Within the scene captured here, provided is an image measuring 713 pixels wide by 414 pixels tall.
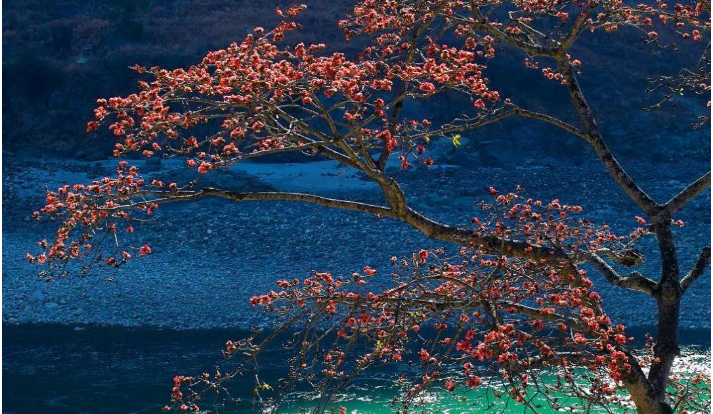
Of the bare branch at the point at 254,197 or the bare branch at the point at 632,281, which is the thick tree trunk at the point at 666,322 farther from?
the bare branch at the point at 254,197

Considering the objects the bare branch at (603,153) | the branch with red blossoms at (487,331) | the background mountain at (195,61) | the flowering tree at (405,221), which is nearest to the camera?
the branch with red blossoms at (487,331)

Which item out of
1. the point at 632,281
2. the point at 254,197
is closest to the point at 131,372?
the point at 254,197

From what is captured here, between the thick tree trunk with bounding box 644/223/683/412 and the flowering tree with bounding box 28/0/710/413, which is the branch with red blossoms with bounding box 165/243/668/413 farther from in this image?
the thick tree trunk with bounding box 644/223/683/412

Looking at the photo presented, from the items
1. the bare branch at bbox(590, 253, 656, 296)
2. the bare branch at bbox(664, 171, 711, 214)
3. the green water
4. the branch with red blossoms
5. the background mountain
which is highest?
the background mountain

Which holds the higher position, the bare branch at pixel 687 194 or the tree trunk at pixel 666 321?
the bare branch at pixel 687 194

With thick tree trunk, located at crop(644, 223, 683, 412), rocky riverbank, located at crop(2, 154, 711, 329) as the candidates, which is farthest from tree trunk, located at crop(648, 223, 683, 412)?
rocky riverbank, located at crop(2, 154, 711, 329)

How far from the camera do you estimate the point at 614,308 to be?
1623 centimetres

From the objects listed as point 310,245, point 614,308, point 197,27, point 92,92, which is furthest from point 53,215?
point 197,27

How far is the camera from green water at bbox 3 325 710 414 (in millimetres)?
11406

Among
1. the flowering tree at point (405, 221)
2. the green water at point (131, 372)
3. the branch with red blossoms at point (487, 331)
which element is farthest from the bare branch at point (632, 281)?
the green water at point (131, 372)

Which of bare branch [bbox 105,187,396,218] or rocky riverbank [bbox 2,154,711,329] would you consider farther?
rocky riverbank [bbox 2,154,711,329]

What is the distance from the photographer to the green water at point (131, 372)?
1141 cm

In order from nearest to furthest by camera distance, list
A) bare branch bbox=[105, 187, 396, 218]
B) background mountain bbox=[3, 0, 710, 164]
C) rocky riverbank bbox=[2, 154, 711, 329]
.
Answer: bare branch bbox=[105, 187, 396, 218]
rocky riverbank bbox=[2, 154, 711, 329]
background mountain bbox=[3, 0, 710, 164]

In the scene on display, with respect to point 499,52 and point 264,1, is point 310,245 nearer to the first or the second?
point 499,52
